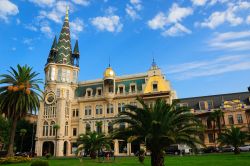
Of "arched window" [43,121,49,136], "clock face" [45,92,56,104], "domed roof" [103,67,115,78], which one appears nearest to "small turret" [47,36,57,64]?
"clock face" [45,92,56,104]

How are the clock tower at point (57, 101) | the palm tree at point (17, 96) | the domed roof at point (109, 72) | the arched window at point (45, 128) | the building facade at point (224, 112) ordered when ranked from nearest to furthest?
the palm tree at point (17, 96) → the building facade at point (224, 112) → the clock tower at point (57, 101) → the arched window at point (45, 128) → the domed roof at point (109, 72)

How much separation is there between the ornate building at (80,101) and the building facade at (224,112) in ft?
29.4

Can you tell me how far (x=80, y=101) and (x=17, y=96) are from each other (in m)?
27.6

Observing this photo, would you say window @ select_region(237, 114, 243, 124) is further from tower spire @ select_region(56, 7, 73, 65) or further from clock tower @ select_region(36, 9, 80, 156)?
tower spire @ select_region(56, 7, 73, 65)

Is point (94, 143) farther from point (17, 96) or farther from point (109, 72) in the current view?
point (109, 72)

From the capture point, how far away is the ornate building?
2427 inches

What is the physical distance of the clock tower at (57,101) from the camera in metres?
63.0

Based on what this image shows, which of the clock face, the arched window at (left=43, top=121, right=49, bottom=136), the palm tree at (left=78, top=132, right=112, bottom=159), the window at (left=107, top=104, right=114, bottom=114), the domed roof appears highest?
the domed roof

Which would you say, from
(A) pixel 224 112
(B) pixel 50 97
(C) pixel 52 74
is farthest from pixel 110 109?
(A) pixel 224 112

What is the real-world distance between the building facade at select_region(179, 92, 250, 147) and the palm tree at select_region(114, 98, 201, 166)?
39809 mm

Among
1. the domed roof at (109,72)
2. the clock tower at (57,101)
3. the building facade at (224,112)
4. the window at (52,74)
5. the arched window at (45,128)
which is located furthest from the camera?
the window at (52,74)

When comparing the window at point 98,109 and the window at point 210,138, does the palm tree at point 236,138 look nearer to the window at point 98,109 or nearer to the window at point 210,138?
the window at point 210,138

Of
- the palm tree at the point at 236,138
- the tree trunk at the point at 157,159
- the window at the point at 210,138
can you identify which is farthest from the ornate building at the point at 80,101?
the tree trunk at the point at 157,159

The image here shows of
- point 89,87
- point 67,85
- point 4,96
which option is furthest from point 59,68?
point 4,96
